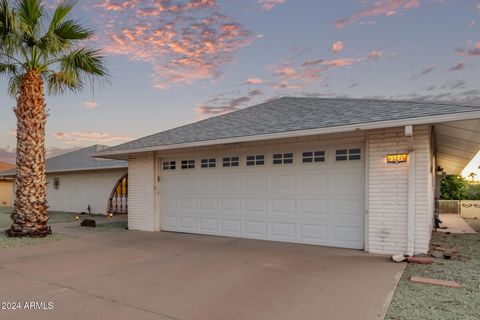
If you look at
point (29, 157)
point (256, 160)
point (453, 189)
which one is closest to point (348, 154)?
point (256, 160)

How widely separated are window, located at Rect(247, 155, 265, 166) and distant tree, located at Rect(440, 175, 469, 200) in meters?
17.6

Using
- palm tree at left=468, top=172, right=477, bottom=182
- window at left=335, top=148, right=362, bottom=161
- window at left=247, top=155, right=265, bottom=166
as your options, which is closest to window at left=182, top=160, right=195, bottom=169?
window at left=247, top=155, right=265, bottom=166

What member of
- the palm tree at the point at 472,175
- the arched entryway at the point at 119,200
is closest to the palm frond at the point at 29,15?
the arched entryway at the point at 119,200

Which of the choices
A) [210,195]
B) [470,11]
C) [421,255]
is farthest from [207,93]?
[421,255]

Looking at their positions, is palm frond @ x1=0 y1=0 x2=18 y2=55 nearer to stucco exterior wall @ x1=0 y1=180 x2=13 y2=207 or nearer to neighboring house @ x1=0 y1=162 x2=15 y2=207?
neighboring house @ x1=0 y1=162 x2=15 y2=207

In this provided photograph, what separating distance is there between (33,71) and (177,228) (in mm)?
6186

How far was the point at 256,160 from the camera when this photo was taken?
30.8 feet

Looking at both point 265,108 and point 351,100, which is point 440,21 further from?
point 265,108

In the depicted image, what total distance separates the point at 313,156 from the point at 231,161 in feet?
8.08

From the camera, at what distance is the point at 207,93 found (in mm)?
14148

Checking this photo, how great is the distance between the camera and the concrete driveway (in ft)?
13.5

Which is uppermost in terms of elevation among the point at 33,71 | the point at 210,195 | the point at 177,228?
the point at 33,71

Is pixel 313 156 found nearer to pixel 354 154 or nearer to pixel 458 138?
pixel 354 154

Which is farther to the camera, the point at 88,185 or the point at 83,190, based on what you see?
the point at 83,190
